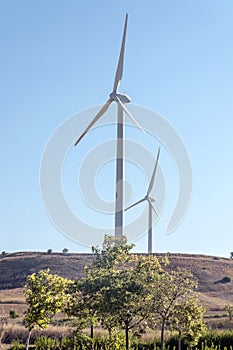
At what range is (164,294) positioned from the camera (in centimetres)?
2378

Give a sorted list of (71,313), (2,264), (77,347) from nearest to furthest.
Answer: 1. (71,313)
2. (77,347)
3. (2,264)

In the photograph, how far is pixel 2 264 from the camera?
11469cm

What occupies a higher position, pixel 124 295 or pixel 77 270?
pixel 77 270

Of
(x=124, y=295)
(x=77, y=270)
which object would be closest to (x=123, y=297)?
(x=124, y=295)

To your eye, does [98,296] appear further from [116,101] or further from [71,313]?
[116,101]

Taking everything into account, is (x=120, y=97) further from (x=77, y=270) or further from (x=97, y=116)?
(x=77, y=270)

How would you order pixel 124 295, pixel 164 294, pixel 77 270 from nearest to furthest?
pixel 124 295
pixel 164 294
pixel 77 270

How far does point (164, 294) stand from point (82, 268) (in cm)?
8217

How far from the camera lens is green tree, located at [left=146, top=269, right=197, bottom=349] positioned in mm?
23445

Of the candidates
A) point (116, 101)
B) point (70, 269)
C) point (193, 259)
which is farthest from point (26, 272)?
point (116, 101)

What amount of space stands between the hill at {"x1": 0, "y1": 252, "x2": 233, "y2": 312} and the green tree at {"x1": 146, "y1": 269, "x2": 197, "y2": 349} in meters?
63.8

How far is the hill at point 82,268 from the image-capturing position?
315ft

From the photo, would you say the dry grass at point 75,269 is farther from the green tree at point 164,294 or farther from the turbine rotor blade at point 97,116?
the green tree at point 164,294

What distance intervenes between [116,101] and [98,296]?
29.6m
